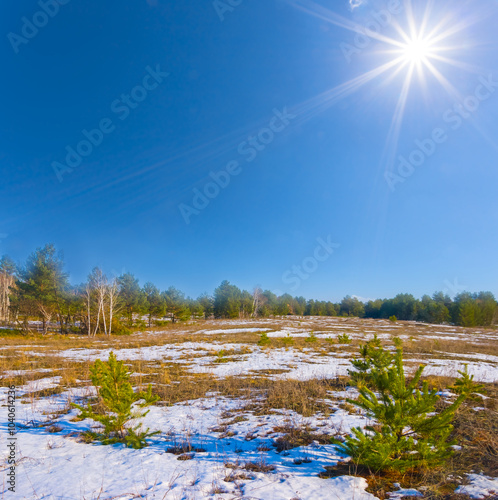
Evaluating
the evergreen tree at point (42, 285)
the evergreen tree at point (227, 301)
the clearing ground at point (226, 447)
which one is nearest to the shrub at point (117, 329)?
the evergreen tree at point (42, 285)

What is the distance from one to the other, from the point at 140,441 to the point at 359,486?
3.59m

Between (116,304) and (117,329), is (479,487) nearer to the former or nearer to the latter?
(117,329)

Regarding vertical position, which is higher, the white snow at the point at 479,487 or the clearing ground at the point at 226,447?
the white snow at the point at 479,487

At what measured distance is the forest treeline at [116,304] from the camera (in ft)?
104

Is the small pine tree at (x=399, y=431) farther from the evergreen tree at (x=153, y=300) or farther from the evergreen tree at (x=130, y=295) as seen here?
the evergreen tree at (x=153, y=300)

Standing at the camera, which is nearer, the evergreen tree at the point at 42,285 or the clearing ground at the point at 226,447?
the clearing ground at the point at 226,447

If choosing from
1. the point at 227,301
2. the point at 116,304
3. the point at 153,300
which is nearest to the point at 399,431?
the point at 116,304

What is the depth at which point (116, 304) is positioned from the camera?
4244cm

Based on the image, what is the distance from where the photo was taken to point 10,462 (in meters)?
3.77

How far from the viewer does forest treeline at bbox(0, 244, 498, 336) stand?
104 feet

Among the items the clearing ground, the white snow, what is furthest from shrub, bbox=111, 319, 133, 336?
the white snow

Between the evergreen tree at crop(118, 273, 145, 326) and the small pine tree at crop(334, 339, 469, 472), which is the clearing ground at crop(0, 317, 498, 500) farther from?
the evergreen tree at crop(118, 273, 145, 326)

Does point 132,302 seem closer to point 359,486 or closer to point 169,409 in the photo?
point 169,409

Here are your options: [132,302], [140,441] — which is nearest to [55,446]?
[140,441]
